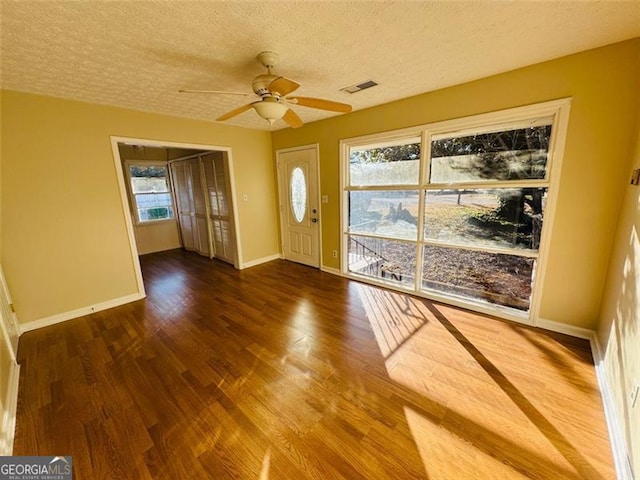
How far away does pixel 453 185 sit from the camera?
283cm

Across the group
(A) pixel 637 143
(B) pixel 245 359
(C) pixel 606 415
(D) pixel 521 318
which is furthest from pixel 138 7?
(D) pixel 521 318

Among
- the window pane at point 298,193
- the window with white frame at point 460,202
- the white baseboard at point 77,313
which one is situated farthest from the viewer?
the window pane at point 298,193

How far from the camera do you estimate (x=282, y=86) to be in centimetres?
179

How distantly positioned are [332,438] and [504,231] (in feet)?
8.27

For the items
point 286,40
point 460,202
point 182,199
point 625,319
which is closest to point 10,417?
point 286,40

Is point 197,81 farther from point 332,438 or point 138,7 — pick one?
point 332,438

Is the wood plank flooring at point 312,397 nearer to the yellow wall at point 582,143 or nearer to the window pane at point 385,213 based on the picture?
the yellow wall at point 582,143

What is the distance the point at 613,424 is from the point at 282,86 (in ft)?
9.64

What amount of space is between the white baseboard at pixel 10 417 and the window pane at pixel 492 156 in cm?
393

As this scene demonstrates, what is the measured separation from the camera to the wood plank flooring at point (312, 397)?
1.39 metres

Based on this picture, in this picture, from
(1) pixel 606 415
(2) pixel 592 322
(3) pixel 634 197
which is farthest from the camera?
(2) pixel 592 322

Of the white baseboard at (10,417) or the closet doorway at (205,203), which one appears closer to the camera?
the white baseboard at (10,417)

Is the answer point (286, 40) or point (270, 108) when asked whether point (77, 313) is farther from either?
point (286, 40)

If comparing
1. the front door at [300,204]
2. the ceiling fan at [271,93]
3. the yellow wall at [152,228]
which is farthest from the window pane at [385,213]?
the yellow wall at [152,228]
